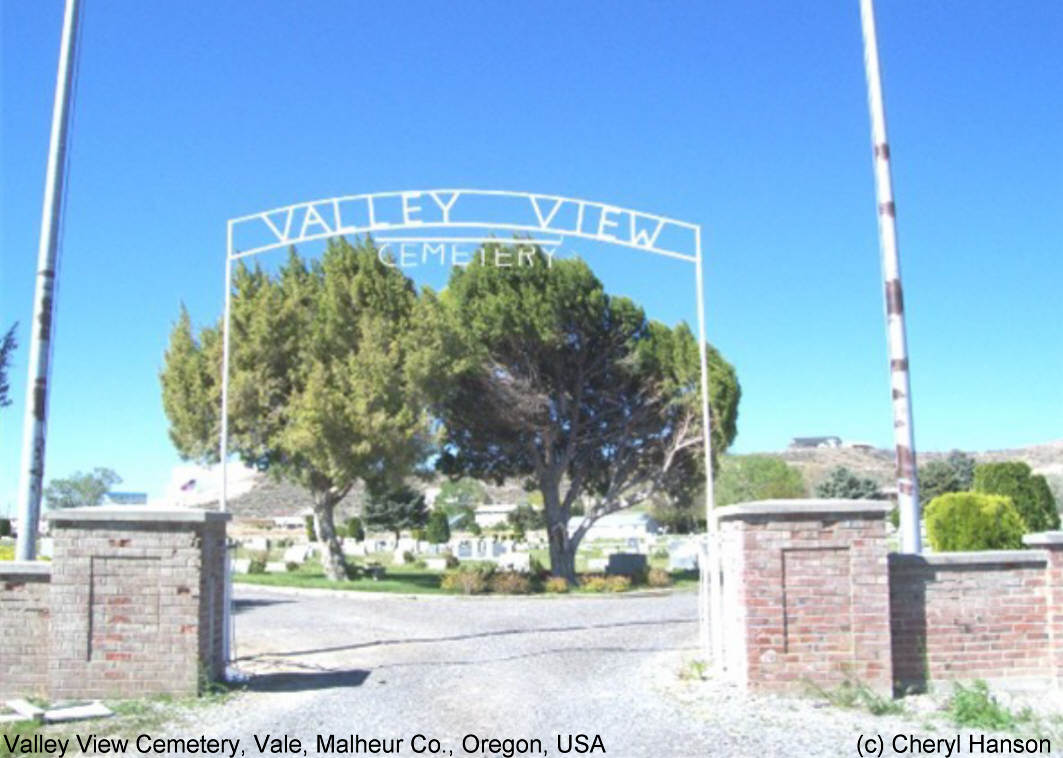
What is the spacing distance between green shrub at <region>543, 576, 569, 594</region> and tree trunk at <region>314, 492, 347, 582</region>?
4852mm

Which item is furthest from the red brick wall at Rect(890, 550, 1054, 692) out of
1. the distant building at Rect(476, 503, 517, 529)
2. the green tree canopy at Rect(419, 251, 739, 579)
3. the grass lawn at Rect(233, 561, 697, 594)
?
the distant building at Rect(476, 503, 517, 529)

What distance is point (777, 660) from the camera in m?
9.63

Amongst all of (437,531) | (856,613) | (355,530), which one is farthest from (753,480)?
(856,613)

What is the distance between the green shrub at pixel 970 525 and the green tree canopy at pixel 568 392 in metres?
8.33

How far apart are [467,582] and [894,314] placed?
1358 cm

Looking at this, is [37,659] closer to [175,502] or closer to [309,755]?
[309,755]

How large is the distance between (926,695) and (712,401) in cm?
1703

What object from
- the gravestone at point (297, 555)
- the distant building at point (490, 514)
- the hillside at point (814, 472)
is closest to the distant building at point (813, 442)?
the hillside at point (814, 472)

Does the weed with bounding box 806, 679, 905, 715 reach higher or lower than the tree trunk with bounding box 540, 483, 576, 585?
lower

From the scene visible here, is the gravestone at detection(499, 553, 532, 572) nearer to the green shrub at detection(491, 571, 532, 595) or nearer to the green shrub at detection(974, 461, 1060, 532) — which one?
the green shrub at detection(491, 571, 532, 595)

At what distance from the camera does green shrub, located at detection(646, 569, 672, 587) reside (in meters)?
25.8

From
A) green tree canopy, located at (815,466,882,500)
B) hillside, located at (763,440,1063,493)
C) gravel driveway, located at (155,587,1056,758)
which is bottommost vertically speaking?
gravel driveway, located at (155,587,1056,758)

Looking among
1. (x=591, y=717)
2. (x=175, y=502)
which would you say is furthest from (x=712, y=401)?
(x=591, y=717)

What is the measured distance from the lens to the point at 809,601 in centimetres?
962
